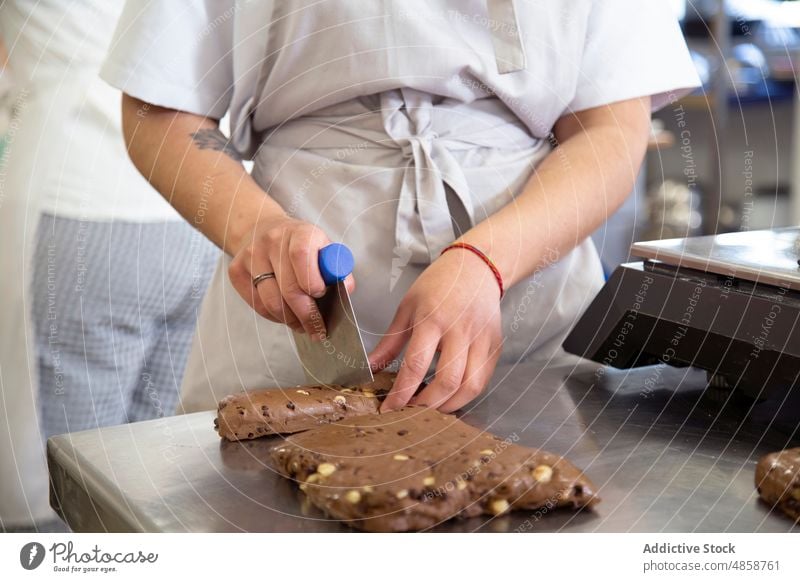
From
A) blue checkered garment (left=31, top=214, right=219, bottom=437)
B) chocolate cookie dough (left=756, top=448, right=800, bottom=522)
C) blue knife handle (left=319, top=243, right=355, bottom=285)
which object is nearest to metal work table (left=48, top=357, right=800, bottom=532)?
chocolate cookie dough (left=756, top=448, right=800, bottom=522)

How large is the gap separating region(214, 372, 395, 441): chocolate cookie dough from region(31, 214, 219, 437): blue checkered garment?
88cm

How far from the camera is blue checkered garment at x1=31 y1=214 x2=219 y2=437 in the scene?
55.7 inches

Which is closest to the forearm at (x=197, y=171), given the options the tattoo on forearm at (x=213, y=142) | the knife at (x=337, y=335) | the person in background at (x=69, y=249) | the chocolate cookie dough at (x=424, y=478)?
the tattoo on forearm at (x=213, y=142)

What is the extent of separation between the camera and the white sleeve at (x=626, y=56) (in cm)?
81

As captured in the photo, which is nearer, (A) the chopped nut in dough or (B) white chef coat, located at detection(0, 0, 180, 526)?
(A) the chopped nut in dough

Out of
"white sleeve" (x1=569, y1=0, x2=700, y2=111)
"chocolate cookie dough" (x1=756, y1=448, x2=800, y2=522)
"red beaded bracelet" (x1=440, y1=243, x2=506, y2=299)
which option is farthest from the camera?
"white sleeve" (x1=569, y1=0, x2=700, y2=111)

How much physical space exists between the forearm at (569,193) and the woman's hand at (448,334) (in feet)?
0.11

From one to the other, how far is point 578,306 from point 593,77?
208 mm

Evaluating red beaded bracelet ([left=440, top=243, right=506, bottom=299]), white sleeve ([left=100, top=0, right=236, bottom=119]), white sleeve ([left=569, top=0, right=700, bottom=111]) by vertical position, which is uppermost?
white sleeve ([left=569, top=0, right=700, bottom=111])

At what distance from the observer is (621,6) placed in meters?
0.82

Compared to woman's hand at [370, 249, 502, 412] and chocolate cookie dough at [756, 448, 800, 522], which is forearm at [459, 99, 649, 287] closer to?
woman's hand at [370, 249, 502, 412]

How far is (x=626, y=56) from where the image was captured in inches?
32.1

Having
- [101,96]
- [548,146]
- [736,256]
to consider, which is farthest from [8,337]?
[736,256]

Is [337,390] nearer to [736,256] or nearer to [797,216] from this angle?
[736,256]
